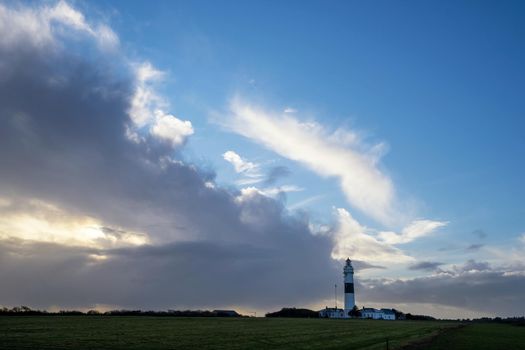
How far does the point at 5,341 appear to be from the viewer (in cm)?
3647

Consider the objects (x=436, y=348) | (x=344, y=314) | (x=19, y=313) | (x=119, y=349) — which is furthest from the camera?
(x=344, y=314)

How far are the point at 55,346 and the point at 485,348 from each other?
132 ft

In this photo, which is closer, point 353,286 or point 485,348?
point 485,348

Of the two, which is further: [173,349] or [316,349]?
[316,349]

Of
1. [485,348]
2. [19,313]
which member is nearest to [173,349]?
[485,348]

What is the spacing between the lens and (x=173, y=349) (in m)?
36.0

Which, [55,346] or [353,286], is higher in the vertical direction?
[353,286]

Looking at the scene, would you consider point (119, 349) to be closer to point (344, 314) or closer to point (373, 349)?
point (373, 349)

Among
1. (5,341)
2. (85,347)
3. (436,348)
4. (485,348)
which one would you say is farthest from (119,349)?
(485,348)

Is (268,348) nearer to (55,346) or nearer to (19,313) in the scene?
(55,346)

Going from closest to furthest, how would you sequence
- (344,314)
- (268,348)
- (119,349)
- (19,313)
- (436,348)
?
1. (119,349)
2. (268,348)
3. (436,348)
4. (19,313)
5. (344,314)

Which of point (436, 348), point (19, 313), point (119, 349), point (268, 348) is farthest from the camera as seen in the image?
point (19, 313)

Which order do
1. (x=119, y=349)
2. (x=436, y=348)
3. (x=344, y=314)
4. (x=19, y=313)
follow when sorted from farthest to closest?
1. (x=344, y=314)
2. (x=19, y=313)
3. (x=436, y=348)
4. (x=119, y=349)

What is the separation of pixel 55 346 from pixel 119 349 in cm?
473
